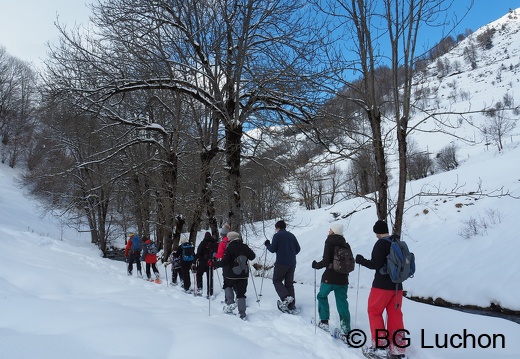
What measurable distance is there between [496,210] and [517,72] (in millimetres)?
108504

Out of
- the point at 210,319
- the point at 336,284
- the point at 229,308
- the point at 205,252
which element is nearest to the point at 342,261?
the point at 336,284

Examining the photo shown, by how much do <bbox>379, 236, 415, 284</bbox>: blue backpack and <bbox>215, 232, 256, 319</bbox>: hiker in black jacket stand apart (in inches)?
108

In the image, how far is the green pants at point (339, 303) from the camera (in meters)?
5.54

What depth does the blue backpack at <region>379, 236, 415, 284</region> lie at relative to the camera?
462cm

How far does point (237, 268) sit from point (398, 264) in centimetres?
302

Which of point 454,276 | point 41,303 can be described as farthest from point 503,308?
point 41,303

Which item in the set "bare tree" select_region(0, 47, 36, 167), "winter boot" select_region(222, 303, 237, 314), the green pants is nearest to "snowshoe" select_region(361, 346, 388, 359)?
the green pants

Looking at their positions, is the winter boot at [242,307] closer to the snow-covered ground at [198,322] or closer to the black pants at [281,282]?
the snow-covered ground at [198,322]

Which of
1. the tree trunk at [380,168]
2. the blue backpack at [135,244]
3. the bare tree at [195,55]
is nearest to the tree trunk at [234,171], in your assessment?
the bare tree at [195,55]

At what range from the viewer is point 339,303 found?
5625mm

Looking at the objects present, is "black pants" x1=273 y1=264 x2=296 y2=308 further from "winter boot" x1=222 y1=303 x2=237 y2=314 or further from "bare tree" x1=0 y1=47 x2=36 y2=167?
"bare tree" x1=0 y1=47 x2=36 y2=167

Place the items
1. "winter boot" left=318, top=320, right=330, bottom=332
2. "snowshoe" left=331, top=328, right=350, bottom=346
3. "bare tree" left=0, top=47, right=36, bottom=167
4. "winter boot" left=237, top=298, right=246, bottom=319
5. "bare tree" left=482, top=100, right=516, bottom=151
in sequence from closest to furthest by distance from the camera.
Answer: "snowshoe" left=331, top=328, right=350, bottom=346 < "winter boot" left=318, top=320, right=330, bottom=332 < "bare tree" left=482, top=100, right=516, bottom=151 < "winter boot" left=237, top=298, right=246, bottom=319 < "bare tree" left=0, top=47, right=36, bottom=167

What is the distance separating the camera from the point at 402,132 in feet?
19.3

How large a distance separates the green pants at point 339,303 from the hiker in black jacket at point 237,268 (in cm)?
153
